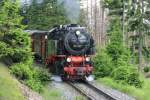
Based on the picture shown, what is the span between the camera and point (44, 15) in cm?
4606

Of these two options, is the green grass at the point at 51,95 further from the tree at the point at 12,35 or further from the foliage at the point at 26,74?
the tree at the point at 12,35

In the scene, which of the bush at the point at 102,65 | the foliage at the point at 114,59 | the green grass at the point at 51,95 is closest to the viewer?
the green grass at the point at 51,95

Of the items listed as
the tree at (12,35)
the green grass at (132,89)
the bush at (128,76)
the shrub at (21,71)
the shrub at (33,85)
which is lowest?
the green grass at (132,89)

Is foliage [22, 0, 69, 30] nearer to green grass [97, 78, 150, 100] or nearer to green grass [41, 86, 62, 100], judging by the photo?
green grass [97, 78, 150, 100]

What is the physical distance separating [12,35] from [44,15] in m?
26.3

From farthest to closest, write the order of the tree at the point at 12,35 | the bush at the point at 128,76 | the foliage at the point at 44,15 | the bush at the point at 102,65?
1. the foliage at the point at 44,15
2. the bush at the point at 102,65
3. the bush at the point at 128,76
4. the tree at the point at 12,35

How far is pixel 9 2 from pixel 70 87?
569 centimetres

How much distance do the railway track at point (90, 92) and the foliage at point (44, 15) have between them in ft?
69.5

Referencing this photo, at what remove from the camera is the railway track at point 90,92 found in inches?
745

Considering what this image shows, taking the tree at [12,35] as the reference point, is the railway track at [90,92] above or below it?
below

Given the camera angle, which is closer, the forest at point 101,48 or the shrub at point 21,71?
the shrub at point 21,71

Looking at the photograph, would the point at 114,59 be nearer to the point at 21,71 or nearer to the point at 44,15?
the point at 21,71

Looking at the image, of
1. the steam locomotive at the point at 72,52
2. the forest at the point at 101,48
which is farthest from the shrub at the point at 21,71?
the steam locomotive at the point at 72,52

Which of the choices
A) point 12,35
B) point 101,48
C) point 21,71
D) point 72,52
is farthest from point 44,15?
point 21,71
